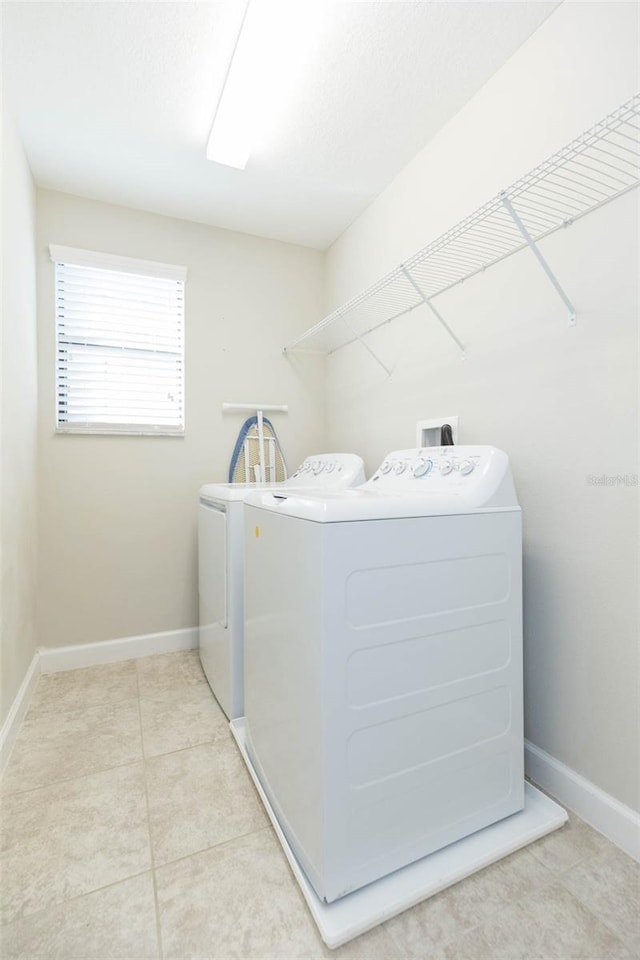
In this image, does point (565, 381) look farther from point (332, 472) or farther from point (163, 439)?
point (163, 439)

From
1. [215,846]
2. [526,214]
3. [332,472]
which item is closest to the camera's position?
[215,846]

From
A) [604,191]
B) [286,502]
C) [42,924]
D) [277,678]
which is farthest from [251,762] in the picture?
[604,191]

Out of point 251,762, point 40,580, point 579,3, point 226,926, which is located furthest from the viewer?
point 40,580

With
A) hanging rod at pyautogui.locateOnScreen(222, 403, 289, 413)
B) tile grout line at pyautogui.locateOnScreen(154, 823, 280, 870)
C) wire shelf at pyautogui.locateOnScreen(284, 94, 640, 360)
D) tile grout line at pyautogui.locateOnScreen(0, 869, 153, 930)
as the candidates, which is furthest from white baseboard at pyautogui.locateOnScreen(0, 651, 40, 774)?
wire shelf at pyautogui.locateOnScreen(284, 94, 640, 360)

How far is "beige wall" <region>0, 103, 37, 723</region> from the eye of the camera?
5.32 ft

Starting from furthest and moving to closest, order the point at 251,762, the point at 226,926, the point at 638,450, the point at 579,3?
1. the point at 251,762
2. the point at 579,3
3. the point at 638,450
4. the point at 226,926

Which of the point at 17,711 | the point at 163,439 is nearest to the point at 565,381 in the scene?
the point at 163,439

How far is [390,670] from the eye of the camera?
3.46ft

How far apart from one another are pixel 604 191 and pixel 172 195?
2.07m

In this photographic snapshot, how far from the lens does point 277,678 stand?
123 centimetres

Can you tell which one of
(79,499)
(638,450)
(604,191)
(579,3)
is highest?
(579,3)

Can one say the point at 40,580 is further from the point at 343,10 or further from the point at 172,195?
the point at 343,10

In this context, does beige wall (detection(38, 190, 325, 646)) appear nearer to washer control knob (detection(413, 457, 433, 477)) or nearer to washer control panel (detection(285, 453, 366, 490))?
washer control panel (detection(285, 453, 366, 490))

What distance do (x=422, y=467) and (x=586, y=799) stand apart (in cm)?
111
